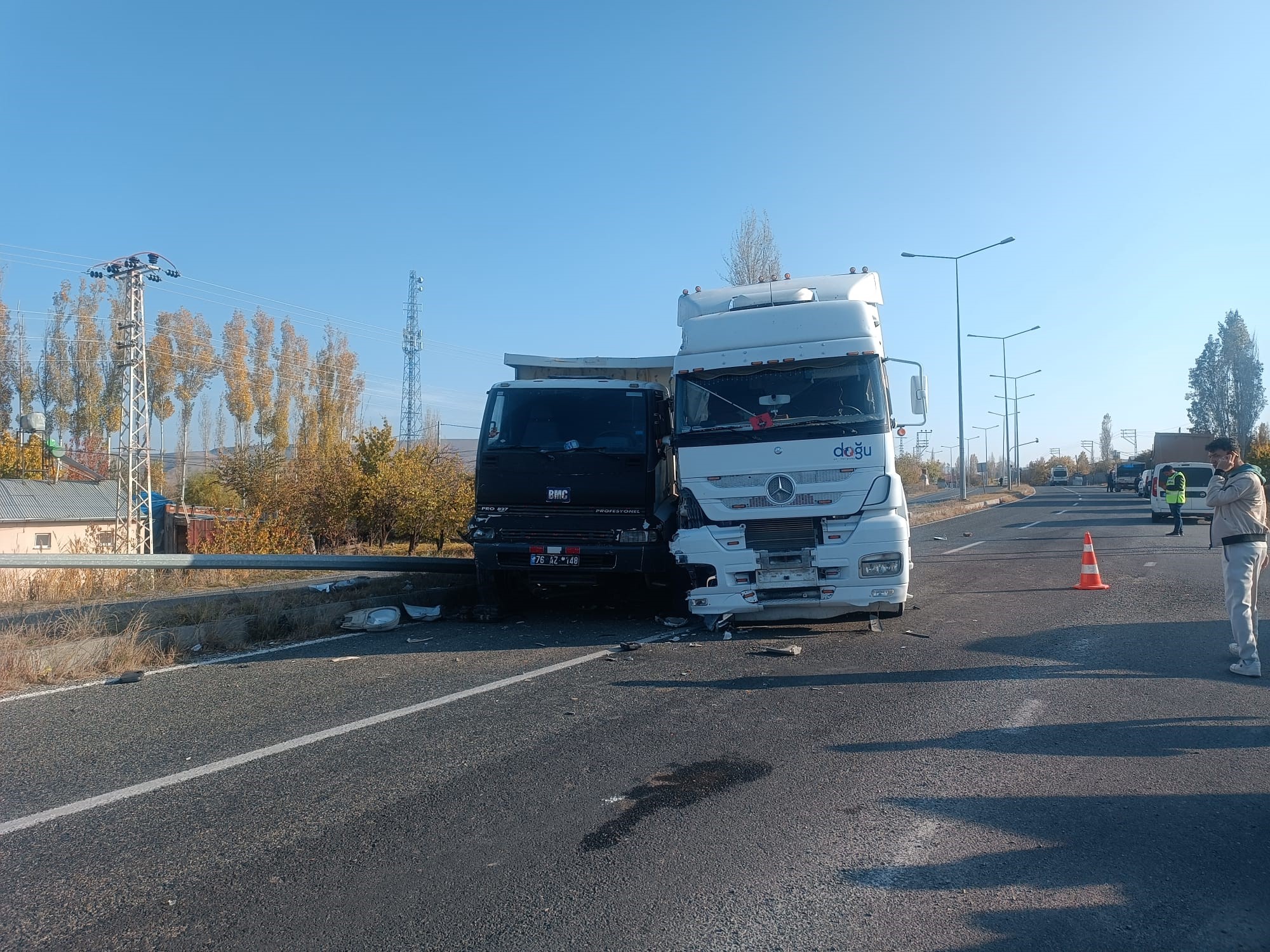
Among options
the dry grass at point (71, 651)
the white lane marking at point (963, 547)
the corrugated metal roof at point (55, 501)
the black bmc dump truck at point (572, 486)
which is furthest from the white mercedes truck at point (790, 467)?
the corrugated metal roof at point (55, 501)

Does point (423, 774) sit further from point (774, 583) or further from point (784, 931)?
point (774, 583)

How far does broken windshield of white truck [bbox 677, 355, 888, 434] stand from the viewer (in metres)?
8.48

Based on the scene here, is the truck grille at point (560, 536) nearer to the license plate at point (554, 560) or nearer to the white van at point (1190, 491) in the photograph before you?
the license plate at point (554, 560)

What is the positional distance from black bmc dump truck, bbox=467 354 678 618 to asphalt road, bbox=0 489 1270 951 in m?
1.58

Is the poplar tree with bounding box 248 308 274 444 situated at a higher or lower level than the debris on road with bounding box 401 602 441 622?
higher

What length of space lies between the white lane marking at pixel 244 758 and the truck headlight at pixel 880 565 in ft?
9.69

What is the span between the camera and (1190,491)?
26797 mm

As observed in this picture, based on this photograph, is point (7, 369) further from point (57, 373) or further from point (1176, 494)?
point (1176, 494)

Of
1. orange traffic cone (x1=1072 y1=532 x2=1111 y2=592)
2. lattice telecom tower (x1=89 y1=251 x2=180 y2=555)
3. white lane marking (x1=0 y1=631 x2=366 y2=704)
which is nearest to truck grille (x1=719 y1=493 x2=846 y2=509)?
white lane marking (x1=0 y1=631 x2=366 y2=704)

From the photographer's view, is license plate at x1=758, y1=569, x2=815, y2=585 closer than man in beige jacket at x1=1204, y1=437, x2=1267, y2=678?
No

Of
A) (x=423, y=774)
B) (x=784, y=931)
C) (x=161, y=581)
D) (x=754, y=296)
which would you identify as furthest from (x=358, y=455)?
(x=784, y=931)

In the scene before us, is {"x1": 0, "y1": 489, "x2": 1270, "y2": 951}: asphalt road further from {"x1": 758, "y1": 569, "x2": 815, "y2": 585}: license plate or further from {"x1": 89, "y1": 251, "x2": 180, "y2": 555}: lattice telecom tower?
{"x1": 89, "y1": 251, "x2": 180, "y2": 555}: lattice telecom tower

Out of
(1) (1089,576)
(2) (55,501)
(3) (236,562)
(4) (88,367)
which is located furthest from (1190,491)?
Answer: (4) (88,367)

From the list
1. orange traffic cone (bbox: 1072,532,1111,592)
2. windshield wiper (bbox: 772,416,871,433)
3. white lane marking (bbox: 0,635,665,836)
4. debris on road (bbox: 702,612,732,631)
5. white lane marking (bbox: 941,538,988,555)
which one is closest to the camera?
white lane marking (bbox: 0,635,665,836)
